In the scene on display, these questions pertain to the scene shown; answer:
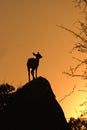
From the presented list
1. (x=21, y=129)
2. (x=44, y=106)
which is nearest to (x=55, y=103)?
(x=44, y=106)

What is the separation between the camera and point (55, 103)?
2119cm

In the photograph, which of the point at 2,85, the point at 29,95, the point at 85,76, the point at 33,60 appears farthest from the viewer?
the point at 2,85

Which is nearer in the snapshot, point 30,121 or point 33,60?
point 30,121

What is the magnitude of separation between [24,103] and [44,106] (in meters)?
1.03

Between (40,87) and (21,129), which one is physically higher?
(40,87)

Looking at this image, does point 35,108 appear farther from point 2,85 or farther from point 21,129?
point 2,85

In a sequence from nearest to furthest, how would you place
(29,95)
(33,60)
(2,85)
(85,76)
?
(85,76), (29,95), (33,60), (2,85)

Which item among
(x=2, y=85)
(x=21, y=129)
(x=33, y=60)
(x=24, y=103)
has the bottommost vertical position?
(x=21, y=129)

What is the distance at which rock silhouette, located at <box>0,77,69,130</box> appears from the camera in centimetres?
2003

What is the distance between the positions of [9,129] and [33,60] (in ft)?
16.6

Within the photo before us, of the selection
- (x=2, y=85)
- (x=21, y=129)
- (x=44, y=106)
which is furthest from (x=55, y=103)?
(x=2, y=85)

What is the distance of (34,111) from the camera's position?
67.2 feet

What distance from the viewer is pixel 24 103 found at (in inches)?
806

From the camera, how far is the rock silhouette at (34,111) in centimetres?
2003
